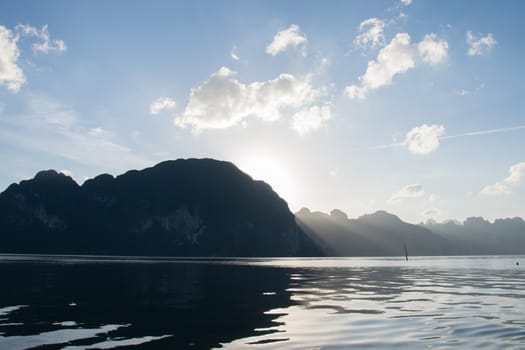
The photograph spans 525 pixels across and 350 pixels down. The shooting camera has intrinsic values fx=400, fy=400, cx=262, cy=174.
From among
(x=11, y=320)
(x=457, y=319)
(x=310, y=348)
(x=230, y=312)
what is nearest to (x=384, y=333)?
(x=310, y=348)

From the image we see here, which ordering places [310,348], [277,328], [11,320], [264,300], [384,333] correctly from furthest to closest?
[264,300], [11,320], [277,328], [384,333], [310,348]

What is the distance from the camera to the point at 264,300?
38.4m

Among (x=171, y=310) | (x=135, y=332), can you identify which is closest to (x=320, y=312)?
(x=171, y=310)

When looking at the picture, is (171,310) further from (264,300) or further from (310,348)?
(310,348)

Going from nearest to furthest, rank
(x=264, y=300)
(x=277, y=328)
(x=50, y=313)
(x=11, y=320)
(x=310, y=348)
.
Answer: (x=310, y=348), (x=277, y=328), (x=11, y=320), (x=50, y=313), (x=264, y=300)

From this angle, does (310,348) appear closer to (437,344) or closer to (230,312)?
(437,344)

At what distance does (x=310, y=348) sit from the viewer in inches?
723

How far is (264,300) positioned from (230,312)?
28.6 feet

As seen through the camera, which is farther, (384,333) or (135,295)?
(135,295)

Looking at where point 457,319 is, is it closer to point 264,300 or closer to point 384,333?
point 384,333

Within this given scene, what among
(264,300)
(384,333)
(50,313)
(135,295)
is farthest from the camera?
(135,295)

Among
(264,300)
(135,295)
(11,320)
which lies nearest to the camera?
(11,320)

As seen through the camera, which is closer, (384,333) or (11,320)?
(384,333)

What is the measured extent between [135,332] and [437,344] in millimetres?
15825
